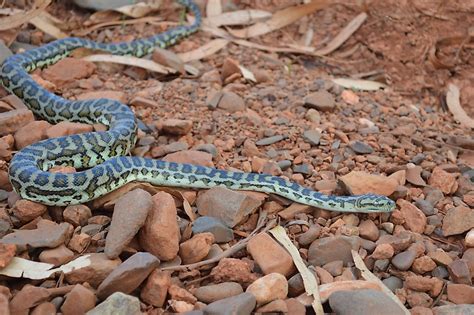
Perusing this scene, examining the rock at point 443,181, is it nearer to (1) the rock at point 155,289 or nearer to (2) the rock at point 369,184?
(2) the rock at point 369,184

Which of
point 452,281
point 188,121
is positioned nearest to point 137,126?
point 188,121

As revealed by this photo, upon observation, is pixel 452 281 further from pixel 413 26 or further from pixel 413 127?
pixel 413 26

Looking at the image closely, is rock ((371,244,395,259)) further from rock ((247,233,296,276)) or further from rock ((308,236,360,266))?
rock ((247,233,296,276))

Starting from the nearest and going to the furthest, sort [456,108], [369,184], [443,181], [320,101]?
[369,184]
[443,181]
[320,101]
[456,108]

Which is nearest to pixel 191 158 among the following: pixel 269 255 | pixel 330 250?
pixel 269 255

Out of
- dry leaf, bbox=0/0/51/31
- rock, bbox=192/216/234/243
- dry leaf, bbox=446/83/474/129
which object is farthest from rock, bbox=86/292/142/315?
dry leaf, bbox=446/83/474/129

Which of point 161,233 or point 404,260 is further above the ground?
point 161,233

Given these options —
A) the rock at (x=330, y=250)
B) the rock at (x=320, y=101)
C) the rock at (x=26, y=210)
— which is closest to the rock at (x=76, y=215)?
the rock at (x=26, y=210)

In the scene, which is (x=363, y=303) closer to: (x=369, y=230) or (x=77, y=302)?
(x=369, y=230)
